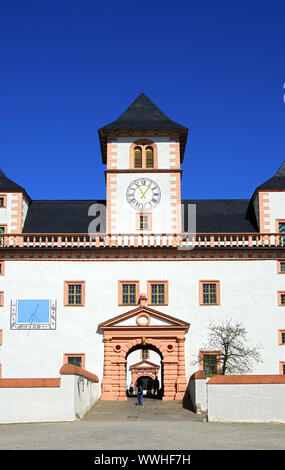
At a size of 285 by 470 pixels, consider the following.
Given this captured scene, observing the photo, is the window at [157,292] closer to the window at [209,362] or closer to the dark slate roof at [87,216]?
the window at [209,362]

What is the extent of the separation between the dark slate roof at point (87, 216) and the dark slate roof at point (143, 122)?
13.7ft

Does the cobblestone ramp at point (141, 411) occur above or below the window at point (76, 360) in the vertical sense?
below

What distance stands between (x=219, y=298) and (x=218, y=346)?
251 centimetres

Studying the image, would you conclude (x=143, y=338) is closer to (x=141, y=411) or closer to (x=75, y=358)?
(x=75, y=358)

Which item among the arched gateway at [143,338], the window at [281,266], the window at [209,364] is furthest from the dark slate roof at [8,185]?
the window at [281,266]

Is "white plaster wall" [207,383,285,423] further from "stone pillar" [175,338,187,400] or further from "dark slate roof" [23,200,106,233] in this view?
"dark slate roof" [23,200,106,233]

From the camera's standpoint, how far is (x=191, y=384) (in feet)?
98.5

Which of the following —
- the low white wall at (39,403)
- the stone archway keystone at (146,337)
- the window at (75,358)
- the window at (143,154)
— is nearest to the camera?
the low white wall at (39,403)

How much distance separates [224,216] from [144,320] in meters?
8.81

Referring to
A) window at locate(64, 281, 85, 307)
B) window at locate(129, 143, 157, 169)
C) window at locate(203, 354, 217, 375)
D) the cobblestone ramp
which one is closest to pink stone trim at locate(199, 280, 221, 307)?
window at locate(203, 354, 217, 375)

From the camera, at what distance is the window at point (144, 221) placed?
3747cm

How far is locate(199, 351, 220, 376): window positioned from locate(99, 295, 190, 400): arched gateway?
97cm

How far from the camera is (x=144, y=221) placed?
123 feet
